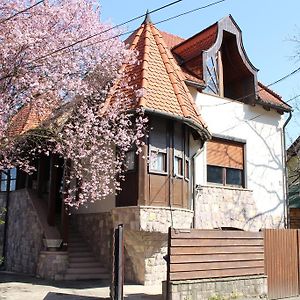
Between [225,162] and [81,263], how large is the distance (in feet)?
21.3

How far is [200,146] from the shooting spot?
16.1 m

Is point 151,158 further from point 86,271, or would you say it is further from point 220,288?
point 86,271

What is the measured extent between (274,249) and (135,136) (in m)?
5.18

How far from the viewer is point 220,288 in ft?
38.4

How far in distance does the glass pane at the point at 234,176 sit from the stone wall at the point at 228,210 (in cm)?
40

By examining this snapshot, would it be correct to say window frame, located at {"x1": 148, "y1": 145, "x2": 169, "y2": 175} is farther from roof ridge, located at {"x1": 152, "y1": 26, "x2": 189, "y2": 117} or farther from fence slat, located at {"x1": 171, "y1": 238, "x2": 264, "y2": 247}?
fence slat, located at {"x1": 171, "y1": 238, "x2": 264, "y2": 247}

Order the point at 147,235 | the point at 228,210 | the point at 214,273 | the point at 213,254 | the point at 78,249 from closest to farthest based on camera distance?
the point at 214,273 → the point at 213,254 → the point at 147,235 → the point at 78,249 → the point at 228,210

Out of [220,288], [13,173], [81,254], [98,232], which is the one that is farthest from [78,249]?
[13,173]

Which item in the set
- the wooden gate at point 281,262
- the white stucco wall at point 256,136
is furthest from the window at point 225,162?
the wooden gate at point 281,262

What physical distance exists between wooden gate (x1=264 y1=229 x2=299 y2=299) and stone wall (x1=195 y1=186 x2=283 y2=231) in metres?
3.16

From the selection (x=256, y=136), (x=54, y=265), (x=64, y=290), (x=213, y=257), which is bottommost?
(x=64, y=290)

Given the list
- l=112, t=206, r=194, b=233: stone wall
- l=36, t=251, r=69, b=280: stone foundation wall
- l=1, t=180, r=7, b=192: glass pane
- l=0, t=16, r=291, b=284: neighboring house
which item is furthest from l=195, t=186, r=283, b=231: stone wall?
l=1, t=180, r=7, b=192: glass pane

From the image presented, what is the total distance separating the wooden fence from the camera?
10.9 m

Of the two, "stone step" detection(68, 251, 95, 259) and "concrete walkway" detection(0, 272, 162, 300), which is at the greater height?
"stone step" detection(68, 251, 95, 259)
